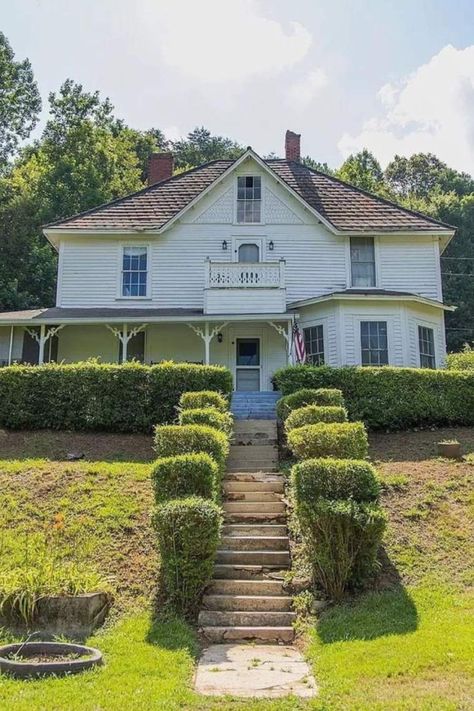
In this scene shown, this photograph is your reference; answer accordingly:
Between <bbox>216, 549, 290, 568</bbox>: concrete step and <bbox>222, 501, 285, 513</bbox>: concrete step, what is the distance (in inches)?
48.3

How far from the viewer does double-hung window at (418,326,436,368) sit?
1966 cm

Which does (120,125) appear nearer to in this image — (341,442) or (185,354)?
(185,354)

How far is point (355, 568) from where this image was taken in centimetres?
755

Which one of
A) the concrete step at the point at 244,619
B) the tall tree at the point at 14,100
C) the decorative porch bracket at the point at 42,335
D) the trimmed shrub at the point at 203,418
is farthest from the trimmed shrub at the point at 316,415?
the tall tree at the point at 14,100

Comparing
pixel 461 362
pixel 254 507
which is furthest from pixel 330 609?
pixel 461 362

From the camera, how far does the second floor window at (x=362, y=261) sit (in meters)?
20.9

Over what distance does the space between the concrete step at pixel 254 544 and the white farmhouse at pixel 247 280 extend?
1027 cm

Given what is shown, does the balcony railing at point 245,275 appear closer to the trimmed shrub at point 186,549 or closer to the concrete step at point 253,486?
the concrete step at point 253,486

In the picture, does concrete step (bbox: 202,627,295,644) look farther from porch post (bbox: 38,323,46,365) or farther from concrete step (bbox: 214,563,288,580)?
porch post (bbox: 38,323,46,365)

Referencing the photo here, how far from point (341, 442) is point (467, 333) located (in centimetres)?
3333

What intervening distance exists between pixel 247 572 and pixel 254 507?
5.51ft

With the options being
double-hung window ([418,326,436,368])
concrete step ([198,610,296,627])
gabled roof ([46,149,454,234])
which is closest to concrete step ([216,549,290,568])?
concrete step ([198,610,296,627])

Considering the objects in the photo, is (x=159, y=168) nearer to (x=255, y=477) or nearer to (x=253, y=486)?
(x=255, y=477)

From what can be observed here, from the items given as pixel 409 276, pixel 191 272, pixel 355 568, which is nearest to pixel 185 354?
pixel 191 272
